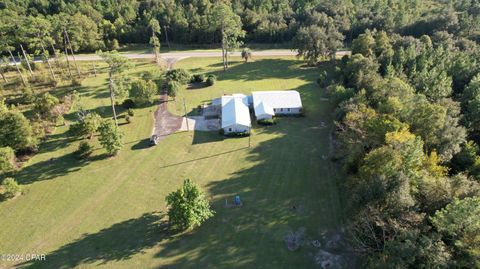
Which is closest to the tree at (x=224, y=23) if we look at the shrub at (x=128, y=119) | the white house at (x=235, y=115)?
the white house at (x=235, y=115)

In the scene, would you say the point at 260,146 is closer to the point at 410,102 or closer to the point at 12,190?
the point at 410,102

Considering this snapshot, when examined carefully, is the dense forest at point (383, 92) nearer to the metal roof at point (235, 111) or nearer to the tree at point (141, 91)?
the tree at point (141, 91)

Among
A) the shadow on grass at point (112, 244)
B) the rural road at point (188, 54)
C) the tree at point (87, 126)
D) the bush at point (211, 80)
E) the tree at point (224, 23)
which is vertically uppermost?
the tree at point (224, 23)

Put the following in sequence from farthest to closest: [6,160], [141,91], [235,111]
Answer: [141,91]
[235,111]
[6,160]

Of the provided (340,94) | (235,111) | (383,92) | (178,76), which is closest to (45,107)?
(178,76)

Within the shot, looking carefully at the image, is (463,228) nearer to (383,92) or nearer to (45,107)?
(383,92)

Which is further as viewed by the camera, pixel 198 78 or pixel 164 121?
pixel 198 78

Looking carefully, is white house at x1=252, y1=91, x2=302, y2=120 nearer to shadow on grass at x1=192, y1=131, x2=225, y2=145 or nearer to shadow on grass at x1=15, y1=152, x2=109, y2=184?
shadow on grass at x1=192, y1=131, x2=225, y2=145

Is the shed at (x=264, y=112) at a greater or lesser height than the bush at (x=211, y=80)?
lesser
